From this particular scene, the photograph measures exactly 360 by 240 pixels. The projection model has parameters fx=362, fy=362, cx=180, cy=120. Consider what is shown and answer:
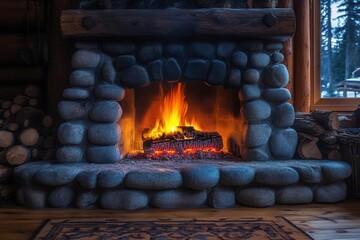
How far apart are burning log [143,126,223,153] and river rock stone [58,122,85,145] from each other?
649mm

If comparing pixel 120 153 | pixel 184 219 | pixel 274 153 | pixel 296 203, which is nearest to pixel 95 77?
pixel 120 153

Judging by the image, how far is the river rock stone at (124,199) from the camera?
236 cm

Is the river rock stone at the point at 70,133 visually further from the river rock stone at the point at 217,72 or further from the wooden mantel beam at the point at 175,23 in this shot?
the river rock stone at the point at 217,72

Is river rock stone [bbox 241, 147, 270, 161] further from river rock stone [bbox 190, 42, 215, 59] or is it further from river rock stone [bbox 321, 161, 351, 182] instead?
river rock stone [bbox 190, 42, 215, 59]

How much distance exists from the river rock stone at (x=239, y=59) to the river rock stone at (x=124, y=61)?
2.46 ft

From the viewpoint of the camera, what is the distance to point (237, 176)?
2.38 m

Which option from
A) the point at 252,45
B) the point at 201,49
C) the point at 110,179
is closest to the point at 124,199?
the point at 110,179

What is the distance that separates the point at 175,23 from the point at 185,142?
1.03 metres

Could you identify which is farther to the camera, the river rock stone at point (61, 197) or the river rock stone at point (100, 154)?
the river rock stone at point (100, 154)

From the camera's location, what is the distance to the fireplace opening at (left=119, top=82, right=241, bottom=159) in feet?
10.1

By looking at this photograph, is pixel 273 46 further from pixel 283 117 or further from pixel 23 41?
pixel 23 41

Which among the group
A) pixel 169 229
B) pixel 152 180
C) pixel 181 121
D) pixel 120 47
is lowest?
pixel 169 229

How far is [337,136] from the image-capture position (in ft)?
9.09

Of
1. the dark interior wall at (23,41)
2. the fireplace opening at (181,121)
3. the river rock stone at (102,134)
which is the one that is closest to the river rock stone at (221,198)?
the fireplace opening at (181,121)
